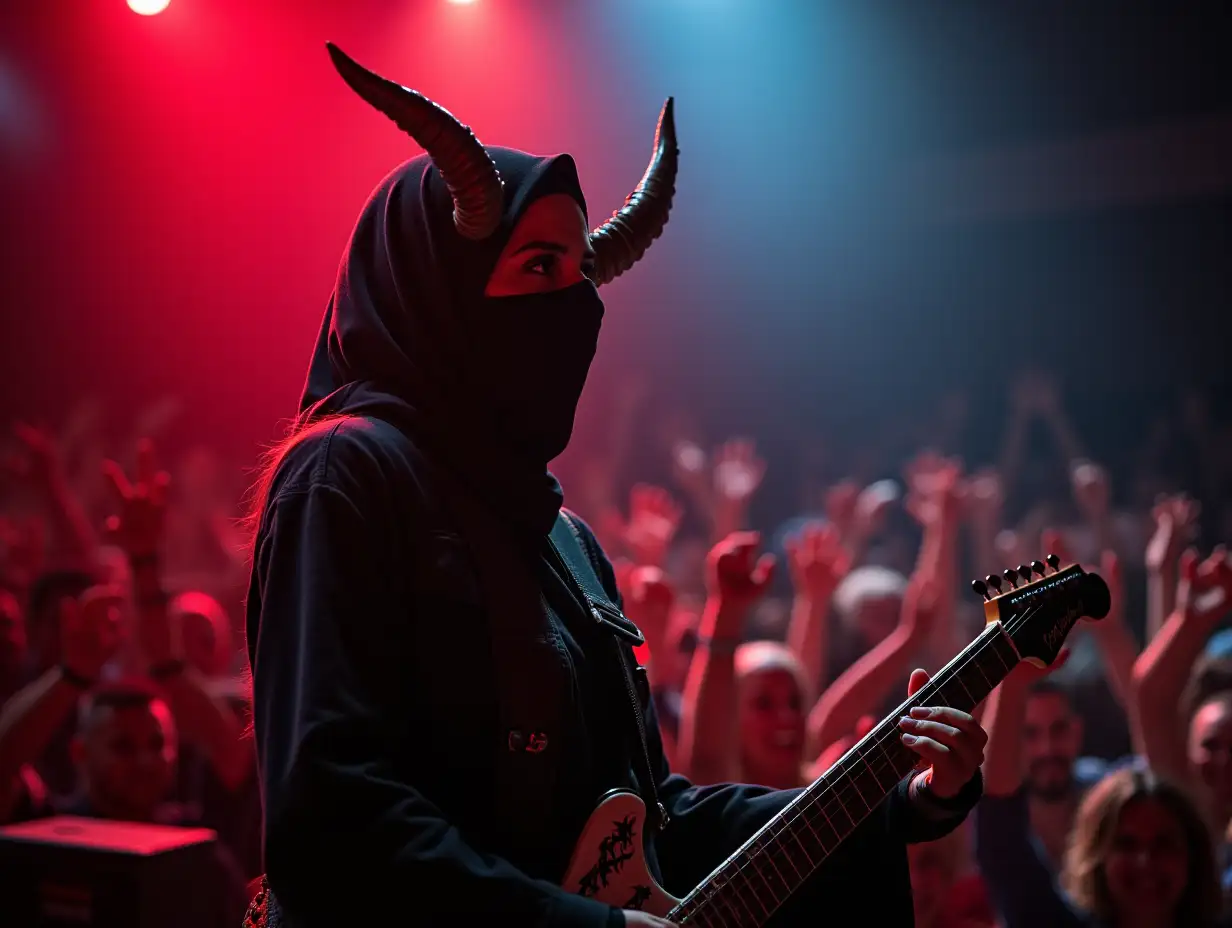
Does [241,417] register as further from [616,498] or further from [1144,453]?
[1144,453]

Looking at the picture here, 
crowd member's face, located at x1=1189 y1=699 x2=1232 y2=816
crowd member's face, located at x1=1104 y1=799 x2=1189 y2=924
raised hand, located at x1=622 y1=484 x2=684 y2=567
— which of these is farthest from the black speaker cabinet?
crowd member's face, located at x1=1189 y1=699 x2=1232 y2=816

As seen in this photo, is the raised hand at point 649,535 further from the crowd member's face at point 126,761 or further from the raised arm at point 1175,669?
the crowd member's face at point 126,761

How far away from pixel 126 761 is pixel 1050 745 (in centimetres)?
287

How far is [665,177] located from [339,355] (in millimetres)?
686

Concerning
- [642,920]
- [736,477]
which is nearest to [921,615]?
[736,477]

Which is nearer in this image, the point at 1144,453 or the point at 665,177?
the point at 665,177

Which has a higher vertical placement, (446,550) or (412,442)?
(412,442)

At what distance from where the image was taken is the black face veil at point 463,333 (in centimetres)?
140

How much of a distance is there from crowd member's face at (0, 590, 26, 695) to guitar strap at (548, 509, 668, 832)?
11.1ft

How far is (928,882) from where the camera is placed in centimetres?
319

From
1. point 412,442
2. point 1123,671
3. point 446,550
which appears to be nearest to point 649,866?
point 446,550

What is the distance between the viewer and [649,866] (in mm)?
Answer: 1479

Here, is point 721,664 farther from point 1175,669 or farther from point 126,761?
point 126,761

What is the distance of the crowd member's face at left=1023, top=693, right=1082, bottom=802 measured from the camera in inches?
143
